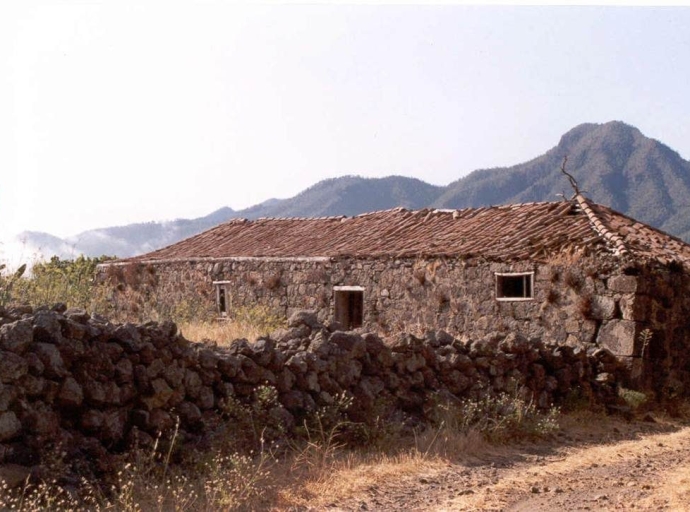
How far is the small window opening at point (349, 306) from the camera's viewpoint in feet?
56.0

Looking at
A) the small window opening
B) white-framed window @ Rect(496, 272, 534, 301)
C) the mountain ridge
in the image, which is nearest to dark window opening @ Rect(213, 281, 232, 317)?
the small window opening

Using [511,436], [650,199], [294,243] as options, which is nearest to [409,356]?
[511,436]

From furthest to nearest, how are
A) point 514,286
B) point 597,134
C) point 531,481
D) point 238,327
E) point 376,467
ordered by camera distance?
point 597,134 < point 238,327 < point 514,286 < point 376,467 < point 531,481

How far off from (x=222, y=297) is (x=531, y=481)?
12.9 meters

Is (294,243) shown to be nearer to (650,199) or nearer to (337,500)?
(337,500)

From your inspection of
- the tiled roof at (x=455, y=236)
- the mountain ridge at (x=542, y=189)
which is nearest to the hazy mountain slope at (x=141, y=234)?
the mountain ridge at (x=542, y=189)

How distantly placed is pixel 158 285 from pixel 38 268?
25.8 ft

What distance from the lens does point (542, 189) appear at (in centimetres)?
7625

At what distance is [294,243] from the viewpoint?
1958cm

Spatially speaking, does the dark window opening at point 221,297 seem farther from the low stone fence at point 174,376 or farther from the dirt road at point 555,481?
the dirt road at point 555,481

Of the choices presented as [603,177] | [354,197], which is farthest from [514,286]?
[354,197]

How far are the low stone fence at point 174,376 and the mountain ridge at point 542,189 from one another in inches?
1924

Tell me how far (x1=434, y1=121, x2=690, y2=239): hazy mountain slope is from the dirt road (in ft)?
188

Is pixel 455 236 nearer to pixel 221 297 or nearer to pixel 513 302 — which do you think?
pixel 513 302
